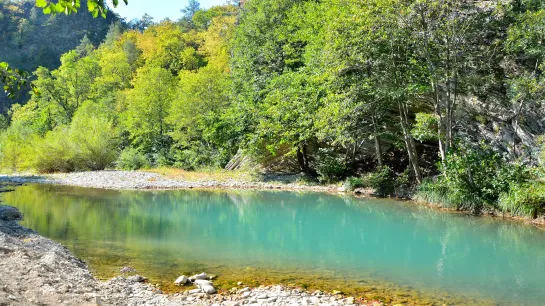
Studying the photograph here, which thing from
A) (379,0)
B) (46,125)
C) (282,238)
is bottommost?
(282,238)

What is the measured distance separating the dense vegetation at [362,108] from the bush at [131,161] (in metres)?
0.12

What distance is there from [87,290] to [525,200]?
1329cm

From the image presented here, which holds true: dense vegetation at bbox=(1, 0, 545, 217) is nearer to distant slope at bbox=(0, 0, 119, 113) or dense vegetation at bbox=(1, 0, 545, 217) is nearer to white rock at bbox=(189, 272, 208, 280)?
white rock at bbox=(189, 272, 208, 280)

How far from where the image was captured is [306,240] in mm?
11656

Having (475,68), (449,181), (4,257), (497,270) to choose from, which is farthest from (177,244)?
(475,68)

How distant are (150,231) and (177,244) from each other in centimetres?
211

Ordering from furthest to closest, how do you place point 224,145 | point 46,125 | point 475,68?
point 46,125, point 224,145, point 475,68

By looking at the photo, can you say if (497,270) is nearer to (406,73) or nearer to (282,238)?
(282,238)

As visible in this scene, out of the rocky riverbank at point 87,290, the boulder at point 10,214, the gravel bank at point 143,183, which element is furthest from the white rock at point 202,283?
the gravel bank at point 143,183

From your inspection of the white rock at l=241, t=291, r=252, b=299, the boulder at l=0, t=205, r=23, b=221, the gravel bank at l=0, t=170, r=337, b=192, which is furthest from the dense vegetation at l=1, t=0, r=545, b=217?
the boulder at l=0, t=205, r=23, b=221

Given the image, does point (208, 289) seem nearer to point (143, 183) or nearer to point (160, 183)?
point (160, 183)

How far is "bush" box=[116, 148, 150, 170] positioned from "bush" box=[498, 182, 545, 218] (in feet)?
85.1

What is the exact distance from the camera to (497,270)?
348 inches

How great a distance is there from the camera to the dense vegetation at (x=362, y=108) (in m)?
15.4
